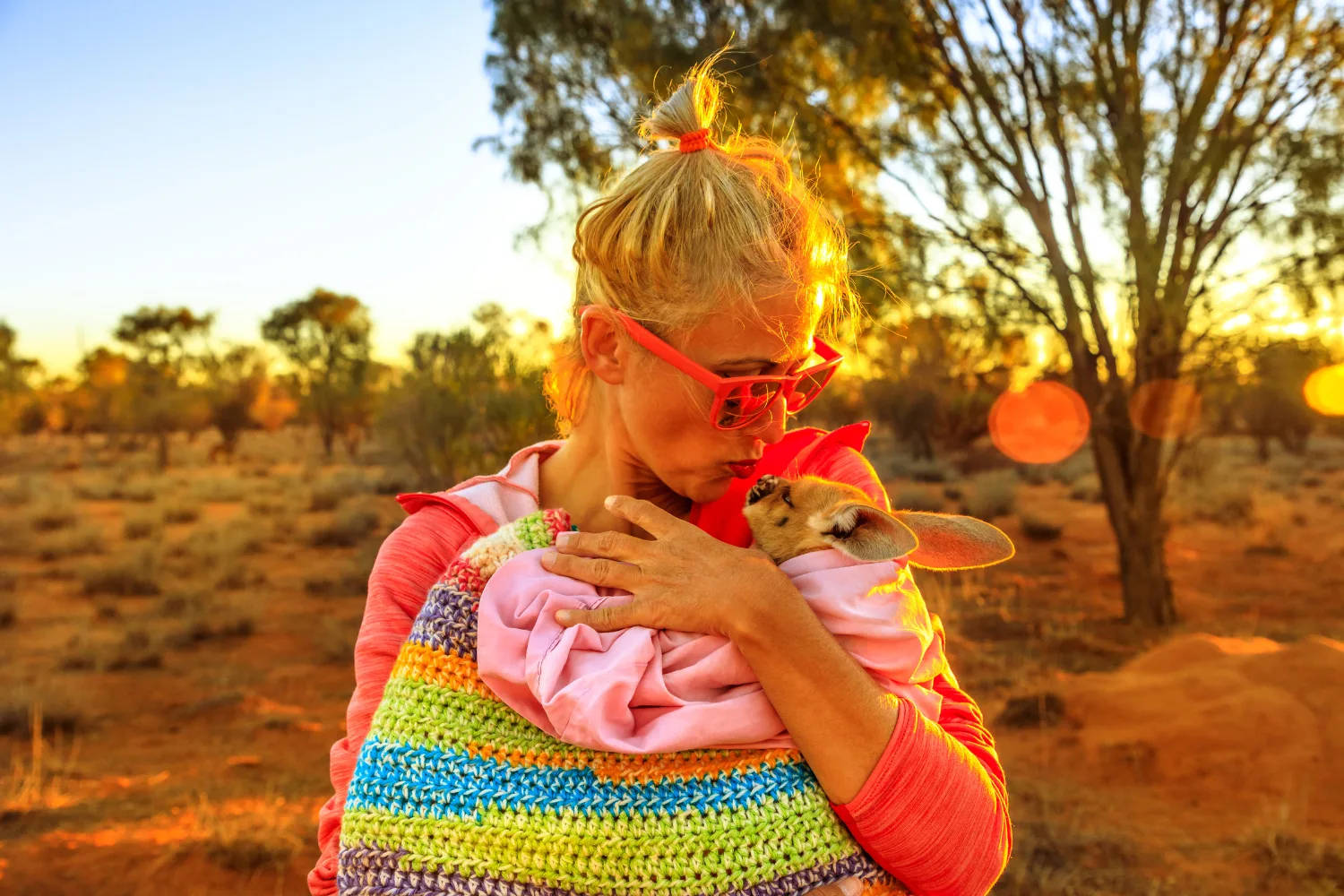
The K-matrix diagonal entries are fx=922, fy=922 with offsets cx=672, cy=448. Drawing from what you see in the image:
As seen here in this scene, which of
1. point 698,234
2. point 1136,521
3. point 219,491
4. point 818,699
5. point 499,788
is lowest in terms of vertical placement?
point 219,491

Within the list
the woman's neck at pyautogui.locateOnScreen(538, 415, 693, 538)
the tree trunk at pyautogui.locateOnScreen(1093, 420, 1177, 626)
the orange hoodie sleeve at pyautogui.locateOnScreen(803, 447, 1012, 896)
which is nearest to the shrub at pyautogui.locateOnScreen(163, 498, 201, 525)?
the tree trunk at pyautogui.locateOnScreen(1093, 420, 1177, 626)

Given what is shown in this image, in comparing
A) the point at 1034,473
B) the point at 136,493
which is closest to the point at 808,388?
the point at 136,493

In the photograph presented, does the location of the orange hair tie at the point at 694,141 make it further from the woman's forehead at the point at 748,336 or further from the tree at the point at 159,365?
the tree at the point at 159,365

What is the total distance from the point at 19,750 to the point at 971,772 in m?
9.52

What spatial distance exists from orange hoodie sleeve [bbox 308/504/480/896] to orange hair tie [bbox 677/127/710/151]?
102cm

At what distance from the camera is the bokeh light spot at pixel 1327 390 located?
1700 cm

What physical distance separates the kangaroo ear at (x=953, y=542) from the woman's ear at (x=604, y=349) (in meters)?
0.78

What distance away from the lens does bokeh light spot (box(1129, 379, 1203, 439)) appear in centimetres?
1034

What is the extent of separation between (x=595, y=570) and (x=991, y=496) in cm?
2080

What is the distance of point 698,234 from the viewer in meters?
2.03

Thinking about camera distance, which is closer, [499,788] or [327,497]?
[499,788]

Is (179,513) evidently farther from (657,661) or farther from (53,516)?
(657,661)

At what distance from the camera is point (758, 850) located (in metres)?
1.61

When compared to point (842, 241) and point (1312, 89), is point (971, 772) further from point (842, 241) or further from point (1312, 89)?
point (1312, 89)
